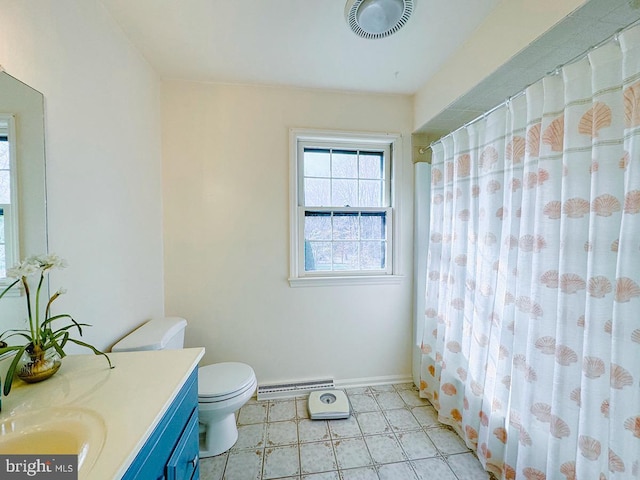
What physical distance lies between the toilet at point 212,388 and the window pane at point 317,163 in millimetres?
1476

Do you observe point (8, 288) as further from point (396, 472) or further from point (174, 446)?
point (396, 472)

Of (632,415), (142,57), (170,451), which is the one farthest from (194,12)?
(632,415)

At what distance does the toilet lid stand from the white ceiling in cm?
203

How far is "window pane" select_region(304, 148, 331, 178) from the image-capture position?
209 cm

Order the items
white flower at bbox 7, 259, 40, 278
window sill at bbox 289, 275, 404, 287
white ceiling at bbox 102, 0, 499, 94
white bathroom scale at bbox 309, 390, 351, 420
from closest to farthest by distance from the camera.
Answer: white flower at bbox 7, 259, 40, 278, white ceiling at bbox 102, 0, 499, 94, white bathroom scale at bbox 309, 390, 351, 420, window sill at bbox 289, 275, 404, 287

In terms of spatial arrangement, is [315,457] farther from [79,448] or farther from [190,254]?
[190,254]

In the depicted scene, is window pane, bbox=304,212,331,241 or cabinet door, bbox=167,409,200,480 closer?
cabinet door, bbox=167,409,200,480

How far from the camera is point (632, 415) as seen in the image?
2.68 feet

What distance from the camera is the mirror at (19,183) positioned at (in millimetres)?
842

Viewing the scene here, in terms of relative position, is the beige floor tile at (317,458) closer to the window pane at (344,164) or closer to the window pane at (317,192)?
the window pane at (317,192)

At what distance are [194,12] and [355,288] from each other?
201 centimetres

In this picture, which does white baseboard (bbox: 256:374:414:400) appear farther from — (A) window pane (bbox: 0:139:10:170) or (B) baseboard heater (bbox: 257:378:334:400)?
(A) window pane (bbox: 0:139:10:170)

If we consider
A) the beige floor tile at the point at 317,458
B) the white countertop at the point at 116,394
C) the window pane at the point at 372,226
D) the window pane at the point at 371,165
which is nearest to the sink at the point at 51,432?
the white countertop at the point at 116,394

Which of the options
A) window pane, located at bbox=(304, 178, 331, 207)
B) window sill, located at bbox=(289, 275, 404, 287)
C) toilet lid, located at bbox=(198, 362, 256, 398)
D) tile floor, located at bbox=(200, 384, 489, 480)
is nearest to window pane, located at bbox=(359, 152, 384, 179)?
window pane, located at bbox=(304, 178, 331, 207)
